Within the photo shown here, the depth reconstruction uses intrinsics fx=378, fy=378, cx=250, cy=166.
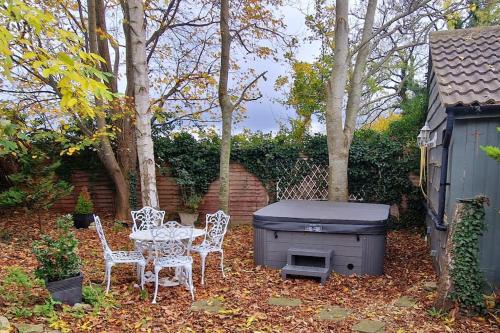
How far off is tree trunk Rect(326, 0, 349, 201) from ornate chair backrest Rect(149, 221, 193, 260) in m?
3.66

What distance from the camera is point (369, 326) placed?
11.1 ft

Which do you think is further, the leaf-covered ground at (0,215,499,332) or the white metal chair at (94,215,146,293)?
the white metal chair at (94,215,146,293)

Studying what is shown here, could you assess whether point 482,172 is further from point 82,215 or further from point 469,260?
point 82,215

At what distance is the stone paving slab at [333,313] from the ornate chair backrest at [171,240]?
165cm

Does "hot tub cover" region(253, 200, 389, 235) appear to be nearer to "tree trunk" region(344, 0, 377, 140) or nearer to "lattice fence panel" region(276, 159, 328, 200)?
"tree trunk" region(344, 0, 377, 140)

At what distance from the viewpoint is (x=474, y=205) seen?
357 centimetres

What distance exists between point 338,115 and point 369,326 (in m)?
4.64

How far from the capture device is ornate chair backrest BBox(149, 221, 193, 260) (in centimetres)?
413

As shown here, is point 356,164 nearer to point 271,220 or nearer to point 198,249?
point 271,220

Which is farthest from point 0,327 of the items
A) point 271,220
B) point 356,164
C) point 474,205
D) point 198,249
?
point 356,164

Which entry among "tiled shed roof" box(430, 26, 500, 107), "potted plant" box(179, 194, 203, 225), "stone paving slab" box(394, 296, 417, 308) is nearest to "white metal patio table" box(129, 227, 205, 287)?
"stone paving slab" box(394, 296, 417, 308)

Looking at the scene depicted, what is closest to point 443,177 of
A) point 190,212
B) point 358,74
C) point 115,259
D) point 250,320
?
point 250,320

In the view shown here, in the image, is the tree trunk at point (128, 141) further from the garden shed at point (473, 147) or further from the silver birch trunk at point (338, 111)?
the garden shed at point (473, 147)

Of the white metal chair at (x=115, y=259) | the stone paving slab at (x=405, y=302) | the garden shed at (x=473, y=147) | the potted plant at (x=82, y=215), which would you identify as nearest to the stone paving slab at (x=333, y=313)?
the stone paving slab at (x=405, y=302)
